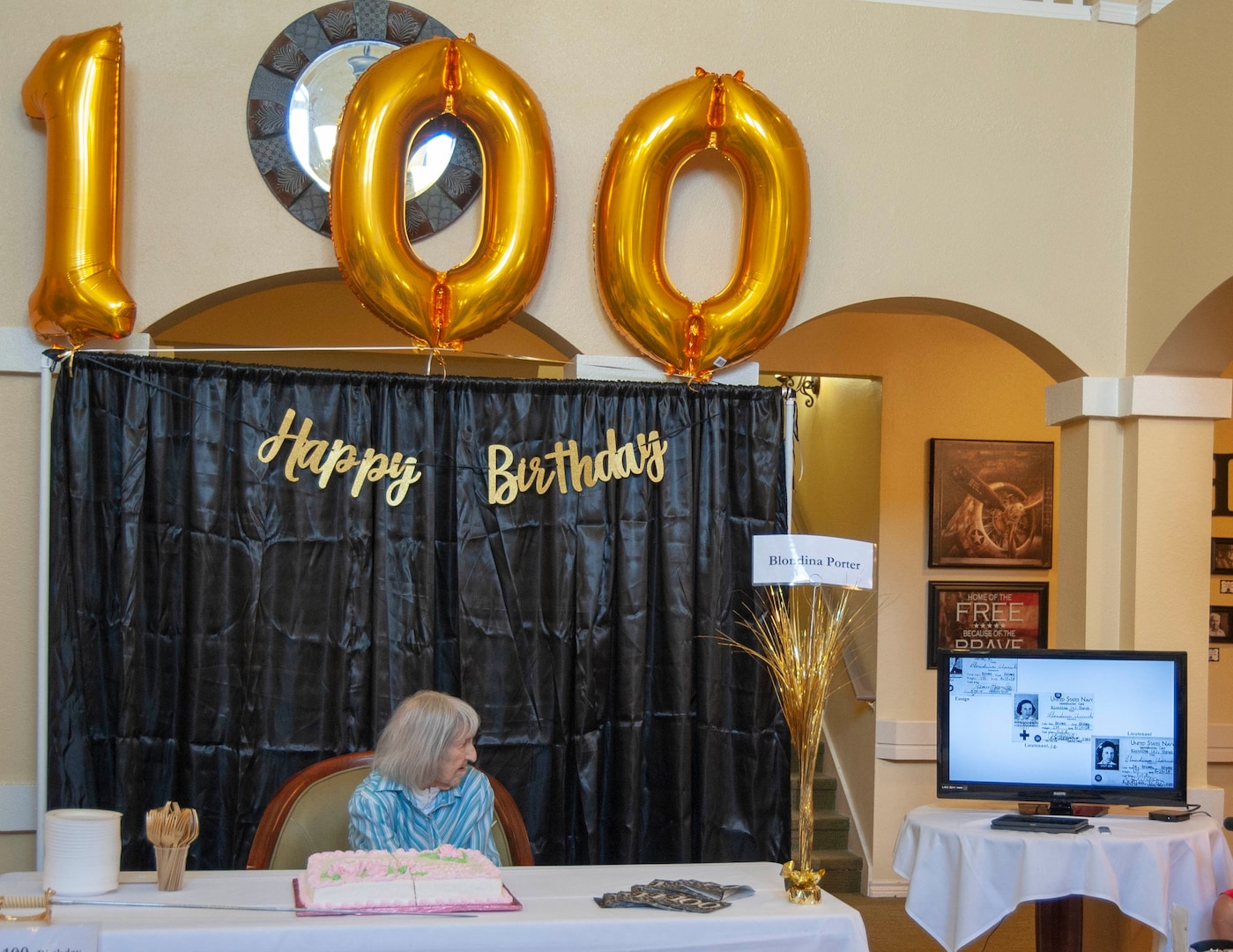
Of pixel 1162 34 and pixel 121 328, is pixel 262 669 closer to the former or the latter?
pixel 121 328

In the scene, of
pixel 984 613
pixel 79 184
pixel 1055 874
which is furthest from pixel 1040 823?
pixel 79 184

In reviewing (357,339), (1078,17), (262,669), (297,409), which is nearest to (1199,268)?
(1078,17)

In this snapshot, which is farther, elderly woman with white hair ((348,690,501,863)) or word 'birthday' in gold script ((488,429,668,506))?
word 'birthday' in gold script ((488,429,668,506))

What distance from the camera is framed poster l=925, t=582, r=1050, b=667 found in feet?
20.5

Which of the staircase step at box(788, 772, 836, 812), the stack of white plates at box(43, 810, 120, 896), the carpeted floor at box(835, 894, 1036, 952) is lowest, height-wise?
the carpeted floor at box(835, 894, 1036, 952)

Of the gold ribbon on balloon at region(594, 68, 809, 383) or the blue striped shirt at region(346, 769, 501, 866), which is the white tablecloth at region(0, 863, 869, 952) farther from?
the gold ribbon on balloon at region(594, 68, 809, 383)

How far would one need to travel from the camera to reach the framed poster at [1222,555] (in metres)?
6.33

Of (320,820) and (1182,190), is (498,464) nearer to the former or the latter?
(320,820)

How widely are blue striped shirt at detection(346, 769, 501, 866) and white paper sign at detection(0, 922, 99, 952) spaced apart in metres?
0.88

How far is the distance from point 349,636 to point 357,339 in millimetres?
2745

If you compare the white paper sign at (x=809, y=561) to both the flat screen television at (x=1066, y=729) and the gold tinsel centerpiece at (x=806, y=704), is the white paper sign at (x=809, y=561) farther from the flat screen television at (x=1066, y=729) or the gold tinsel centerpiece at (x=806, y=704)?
the flat screen television at (x=1066, y=729)

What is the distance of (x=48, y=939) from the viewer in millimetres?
2258

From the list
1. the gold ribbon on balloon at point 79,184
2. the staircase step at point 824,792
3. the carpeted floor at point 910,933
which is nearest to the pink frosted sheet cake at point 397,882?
the gold ribbon on balloon at point 79,184

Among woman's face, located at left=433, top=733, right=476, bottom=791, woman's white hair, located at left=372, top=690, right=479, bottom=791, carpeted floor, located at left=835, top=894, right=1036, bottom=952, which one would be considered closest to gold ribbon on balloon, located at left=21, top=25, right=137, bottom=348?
woman's white hair, located at left=372, top=690, right=479, bottom=791
